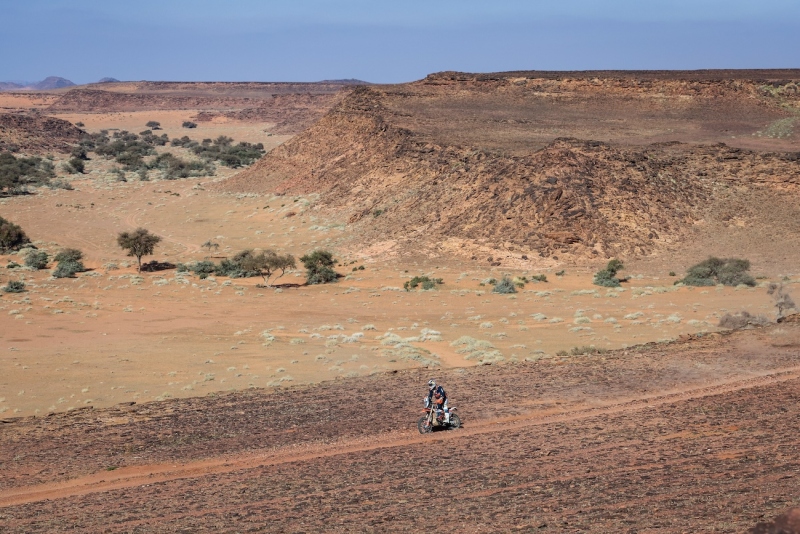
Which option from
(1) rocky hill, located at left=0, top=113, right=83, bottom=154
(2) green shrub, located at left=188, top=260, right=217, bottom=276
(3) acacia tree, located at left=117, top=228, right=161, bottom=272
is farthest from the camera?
(1) rocky hill, located at left=0, top=113, right=83, bottom=154

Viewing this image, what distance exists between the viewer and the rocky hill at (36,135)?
322 feet

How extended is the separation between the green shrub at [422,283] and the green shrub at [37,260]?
1863cm

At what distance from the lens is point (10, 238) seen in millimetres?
46812

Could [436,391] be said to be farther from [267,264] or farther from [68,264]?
[68,264]

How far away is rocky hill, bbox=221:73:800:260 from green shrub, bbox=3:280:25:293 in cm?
1742

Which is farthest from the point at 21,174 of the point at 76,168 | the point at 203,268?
the point at 203,268

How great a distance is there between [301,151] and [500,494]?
2183 inches

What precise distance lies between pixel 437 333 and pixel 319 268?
13298mm

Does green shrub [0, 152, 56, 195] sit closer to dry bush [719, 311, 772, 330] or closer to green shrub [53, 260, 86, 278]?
green shrub [53, 260, 86, 278]

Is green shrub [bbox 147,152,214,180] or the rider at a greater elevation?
green shrub [bbox 147,152,214,180]

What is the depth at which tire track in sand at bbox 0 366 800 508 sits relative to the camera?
1311 centimetres

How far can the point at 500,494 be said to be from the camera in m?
11.3

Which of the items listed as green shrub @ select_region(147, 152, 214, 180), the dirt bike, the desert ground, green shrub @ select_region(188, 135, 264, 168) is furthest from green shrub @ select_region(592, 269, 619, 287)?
green shrub @ select_region(188, 135, 264, 168)

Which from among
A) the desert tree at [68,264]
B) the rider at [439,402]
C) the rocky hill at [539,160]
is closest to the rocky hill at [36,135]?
the rocky hill at [539,160]
